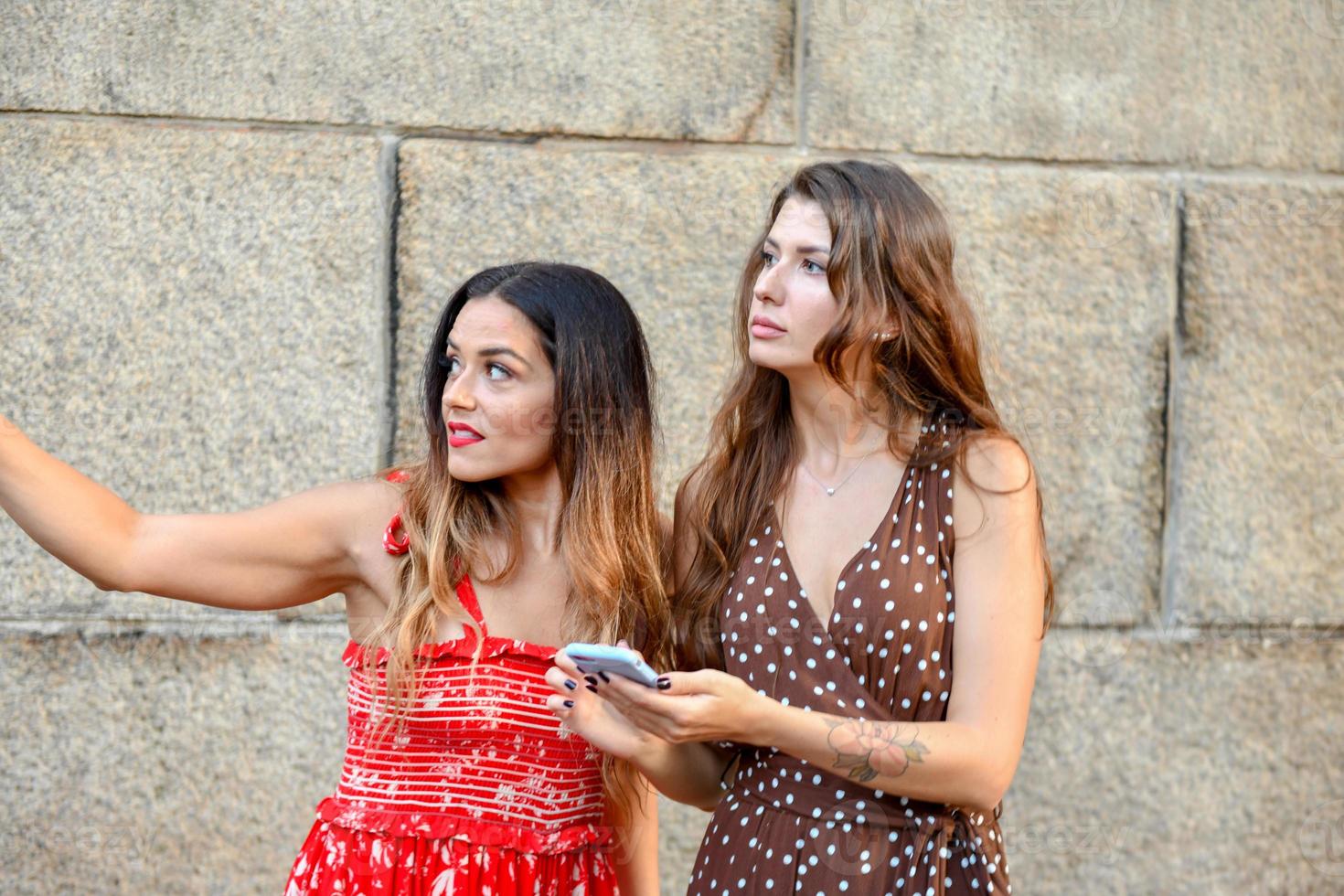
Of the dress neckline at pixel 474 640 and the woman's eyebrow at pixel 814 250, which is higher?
the woman's eyebrow at pixel 814 250

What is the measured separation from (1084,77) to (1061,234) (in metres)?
0.44

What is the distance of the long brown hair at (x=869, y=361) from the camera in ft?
7.61

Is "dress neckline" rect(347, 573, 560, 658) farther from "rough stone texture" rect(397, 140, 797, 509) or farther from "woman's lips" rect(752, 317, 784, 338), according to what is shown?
"rough stone texture" rect(397, 140, 797, 509)

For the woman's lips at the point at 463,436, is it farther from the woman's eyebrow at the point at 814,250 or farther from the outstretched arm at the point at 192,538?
the woman's eyebrow at the point at 814,250

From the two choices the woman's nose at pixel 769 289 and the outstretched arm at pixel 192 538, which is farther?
the woman's nose at pixel 769 289

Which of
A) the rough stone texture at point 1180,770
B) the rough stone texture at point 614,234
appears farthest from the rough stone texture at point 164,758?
the rough stone texture at point 1180,770

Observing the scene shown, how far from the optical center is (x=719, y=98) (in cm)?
364

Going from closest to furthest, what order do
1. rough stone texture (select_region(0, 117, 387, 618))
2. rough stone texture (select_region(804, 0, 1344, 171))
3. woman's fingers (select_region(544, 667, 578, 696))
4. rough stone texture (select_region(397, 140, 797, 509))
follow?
woman's fingers (select_region(544, 667, 578, 696)) < rough stone texture (select_region(0, 117, 387, 618)) < rough stone texture (select_region(397, 140, 797, 509)) < rough stone texture (select_region(804, 0, 1344, 171))

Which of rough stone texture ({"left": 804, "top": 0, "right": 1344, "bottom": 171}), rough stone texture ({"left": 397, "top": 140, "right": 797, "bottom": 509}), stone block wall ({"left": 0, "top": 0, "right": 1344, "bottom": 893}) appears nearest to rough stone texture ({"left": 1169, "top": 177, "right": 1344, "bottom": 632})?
stone block wall ({"left": 0, "top": 0, "right": 1344, "bottom": 893})

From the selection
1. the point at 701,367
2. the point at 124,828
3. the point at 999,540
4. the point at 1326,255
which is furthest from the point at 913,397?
the point at 124,828

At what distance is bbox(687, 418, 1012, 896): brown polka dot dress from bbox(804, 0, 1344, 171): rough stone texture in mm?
1699

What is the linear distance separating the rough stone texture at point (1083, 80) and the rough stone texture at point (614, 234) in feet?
1.12

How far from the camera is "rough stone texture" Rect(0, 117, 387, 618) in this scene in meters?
3.39

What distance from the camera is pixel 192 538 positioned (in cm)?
229
